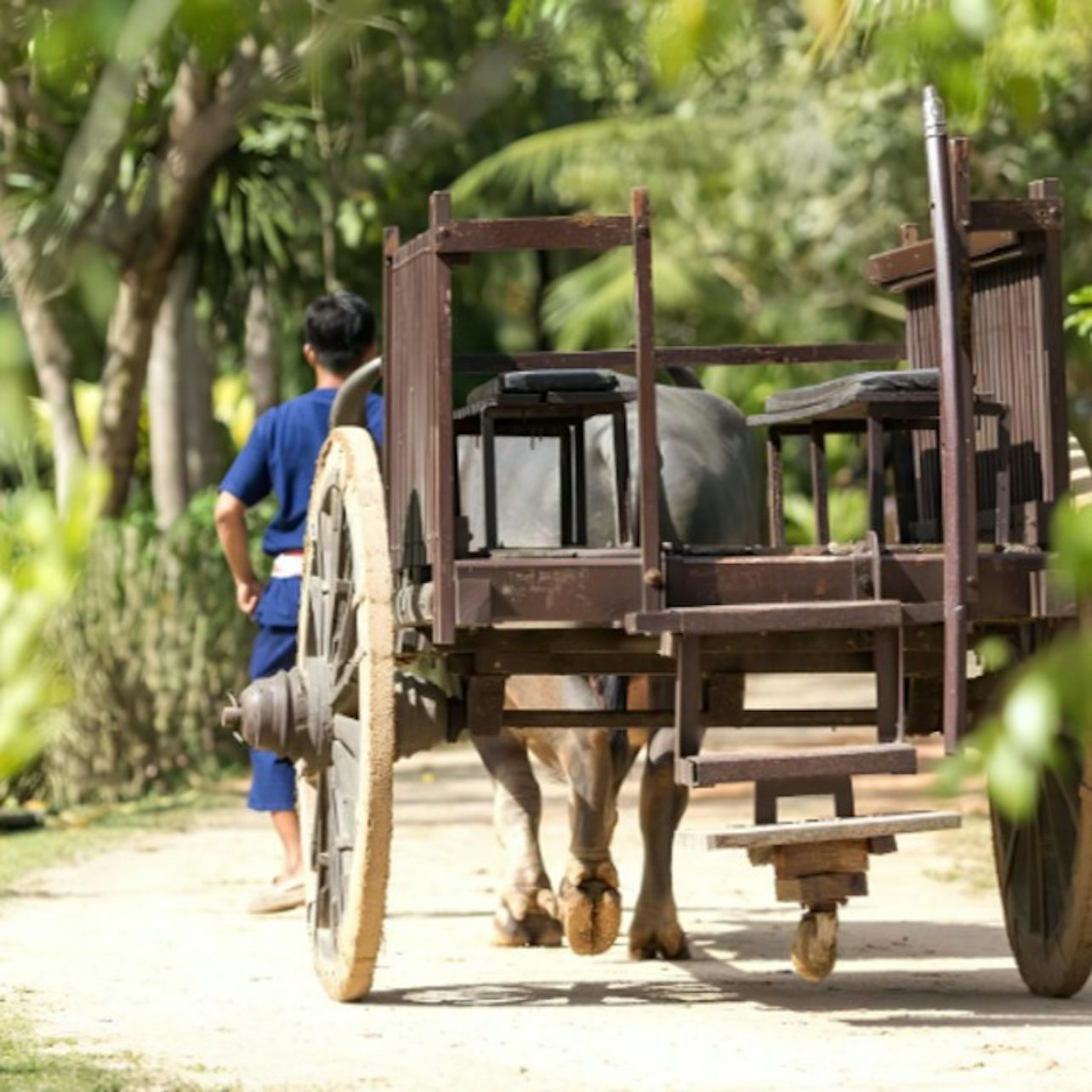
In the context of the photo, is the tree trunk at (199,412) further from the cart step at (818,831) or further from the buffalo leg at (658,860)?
the cart step at (818,831)

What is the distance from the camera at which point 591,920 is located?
658 centimetres

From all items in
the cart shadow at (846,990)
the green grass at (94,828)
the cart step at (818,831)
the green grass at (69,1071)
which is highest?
the cart step at (818,831)

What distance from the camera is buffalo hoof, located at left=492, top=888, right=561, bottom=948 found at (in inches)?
305

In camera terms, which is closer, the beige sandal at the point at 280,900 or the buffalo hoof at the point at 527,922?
the buffalo hoof at the point at 527,922

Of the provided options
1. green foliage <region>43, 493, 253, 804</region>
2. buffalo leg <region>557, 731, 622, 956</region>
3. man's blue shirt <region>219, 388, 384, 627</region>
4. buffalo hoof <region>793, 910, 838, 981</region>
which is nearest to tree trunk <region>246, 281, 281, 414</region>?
green foliage <region>43, 493, 253, 804</region>

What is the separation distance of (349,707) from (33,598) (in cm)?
396

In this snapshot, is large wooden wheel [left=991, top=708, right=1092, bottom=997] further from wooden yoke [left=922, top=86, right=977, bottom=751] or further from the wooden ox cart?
wooden yoke [left=922, top=86, right=977, bottom=751]

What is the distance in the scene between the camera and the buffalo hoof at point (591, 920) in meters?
6.57

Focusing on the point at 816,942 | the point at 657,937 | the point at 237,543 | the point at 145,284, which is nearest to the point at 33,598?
the point at 816,942

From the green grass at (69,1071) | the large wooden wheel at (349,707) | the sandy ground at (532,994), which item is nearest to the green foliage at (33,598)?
the green grass at (69,1071)

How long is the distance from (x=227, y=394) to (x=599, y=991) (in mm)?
24970

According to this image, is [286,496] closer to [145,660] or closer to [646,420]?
[646,420]

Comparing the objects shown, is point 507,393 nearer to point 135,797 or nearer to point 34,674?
point 34,674

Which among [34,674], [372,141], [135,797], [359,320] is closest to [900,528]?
[359,320]
